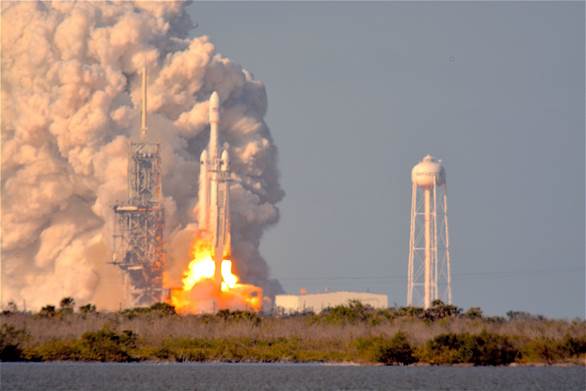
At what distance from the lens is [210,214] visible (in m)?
113

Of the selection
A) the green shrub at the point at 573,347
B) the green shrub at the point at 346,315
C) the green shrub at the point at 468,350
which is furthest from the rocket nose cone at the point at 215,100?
the green shrub at the point at 573,347

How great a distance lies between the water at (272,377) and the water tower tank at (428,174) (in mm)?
47081

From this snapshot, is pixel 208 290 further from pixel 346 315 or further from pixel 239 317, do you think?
pixel 346 315

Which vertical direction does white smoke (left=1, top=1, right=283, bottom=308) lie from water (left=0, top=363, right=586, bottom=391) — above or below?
above

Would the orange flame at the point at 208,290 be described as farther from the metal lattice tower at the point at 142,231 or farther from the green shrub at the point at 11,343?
the green shrub at the point at 11,343

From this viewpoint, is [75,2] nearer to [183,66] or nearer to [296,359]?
[183,66]

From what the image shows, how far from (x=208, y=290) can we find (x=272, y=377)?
141ft

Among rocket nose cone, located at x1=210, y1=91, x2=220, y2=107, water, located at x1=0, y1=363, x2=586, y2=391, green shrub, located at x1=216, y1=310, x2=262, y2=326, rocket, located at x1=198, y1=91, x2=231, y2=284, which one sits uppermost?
rocket nose cone, located at x1=210, y1=91, x2=220, y2=107

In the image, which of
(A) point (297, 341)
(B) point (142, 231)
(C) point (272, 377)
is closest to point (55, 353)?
(C) point (272, 377)

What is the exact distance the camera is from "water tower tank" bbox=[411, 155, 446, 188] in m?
119

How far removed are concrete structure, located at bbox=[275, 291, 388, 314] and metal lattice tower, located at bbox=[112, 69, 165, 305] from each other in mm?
9345

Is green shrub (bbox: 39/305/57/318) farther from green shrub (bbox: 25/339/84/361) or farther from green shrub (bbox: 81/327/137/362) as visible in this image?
green shrub (bbox: 81/327/137/362)

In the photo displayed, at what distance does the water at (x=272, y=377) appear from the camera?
63625 mm

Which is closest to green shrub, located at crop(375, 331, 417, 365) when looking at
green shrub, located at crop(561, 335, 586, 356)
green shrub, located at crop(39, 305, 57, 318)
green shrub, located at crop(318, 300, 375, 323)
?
green shrub, located at crop(561, 335, 586, 356)
